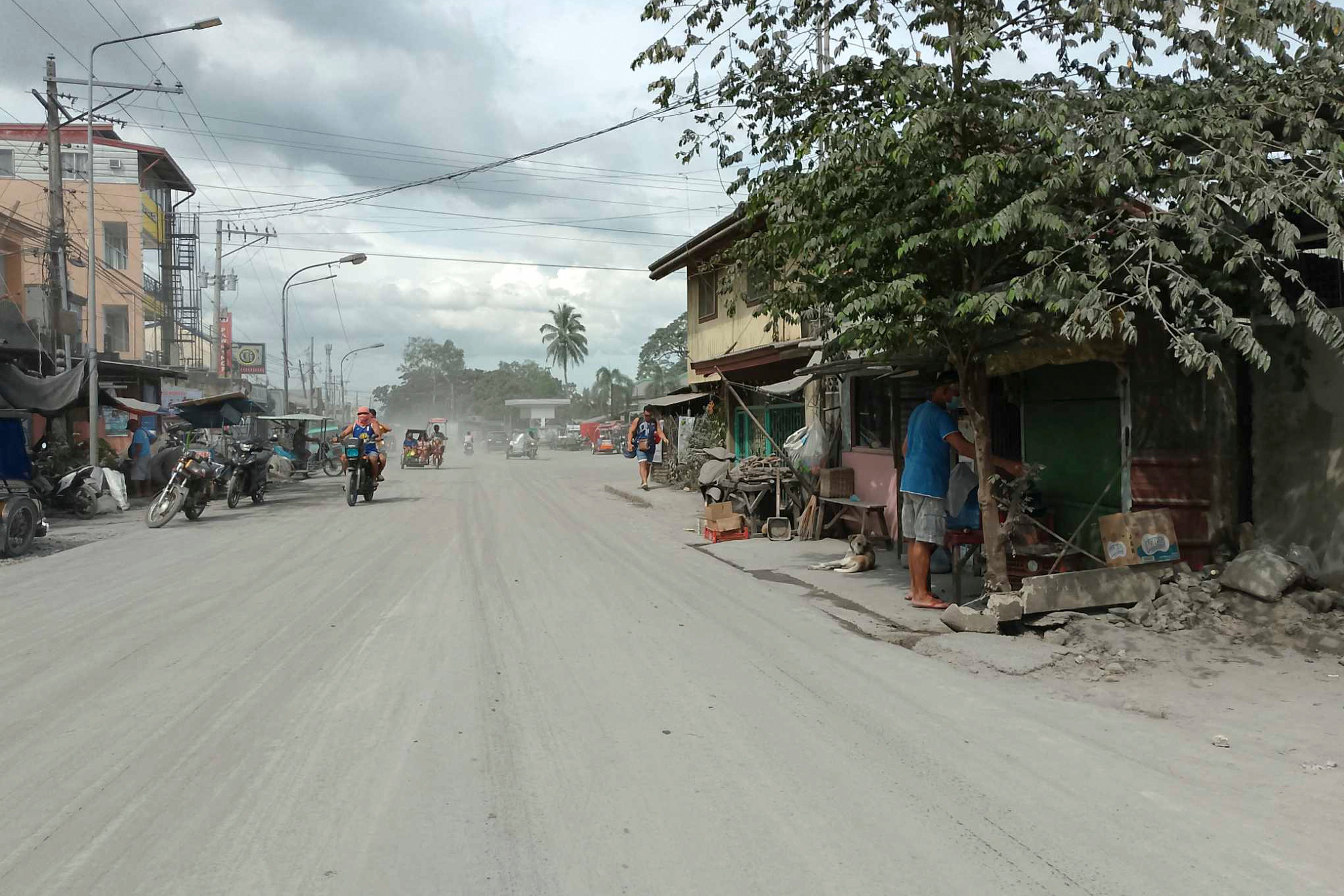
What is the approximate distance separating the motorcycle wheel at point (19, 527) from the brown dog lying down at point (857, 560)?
33.1ft

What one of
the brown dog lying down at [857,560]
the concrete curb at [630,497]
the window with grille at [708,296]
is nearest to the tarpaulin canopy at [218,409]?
the concrete curb at [630,497]

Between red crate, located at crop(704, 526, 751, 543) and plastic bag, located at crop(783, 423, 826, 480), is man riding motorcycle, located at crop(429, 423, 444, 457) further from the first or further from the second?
plastic bag, located at crop(783, 423, 826, 480)

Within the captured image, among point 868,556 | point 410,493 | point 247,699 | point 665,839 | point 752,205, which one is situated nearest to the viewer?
point 665,839

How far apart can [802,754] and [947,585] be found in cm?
541

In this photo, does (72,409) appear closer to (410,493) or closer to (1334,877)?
(410,493)

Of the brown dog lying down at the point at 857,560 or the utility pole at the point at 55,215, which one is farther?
the utility pole at the point at 55,215

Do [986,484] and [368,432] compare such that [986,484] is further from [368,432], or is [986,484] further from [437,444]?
[437,444]

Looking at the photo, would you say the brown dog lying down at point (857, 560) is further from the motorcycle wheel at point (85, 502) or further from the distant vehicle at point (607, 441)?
the distant vehicle at point (607, 441)

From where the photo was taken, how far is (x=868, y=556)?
10797 mm

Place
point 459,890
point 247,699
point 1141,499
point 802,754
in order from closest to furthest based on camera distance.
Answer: point 459,890 < point 802,754 < point 247,699 < point 1141,499

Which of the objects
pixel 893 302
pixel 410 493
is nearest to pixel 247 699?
pixel 893 302

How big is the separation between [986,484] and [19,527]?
475 inches

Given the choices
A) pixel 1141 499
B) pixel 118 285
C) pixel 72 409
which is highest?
pixel 118 285

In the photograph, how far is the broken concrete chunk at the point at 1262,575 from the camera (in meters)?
7.04
